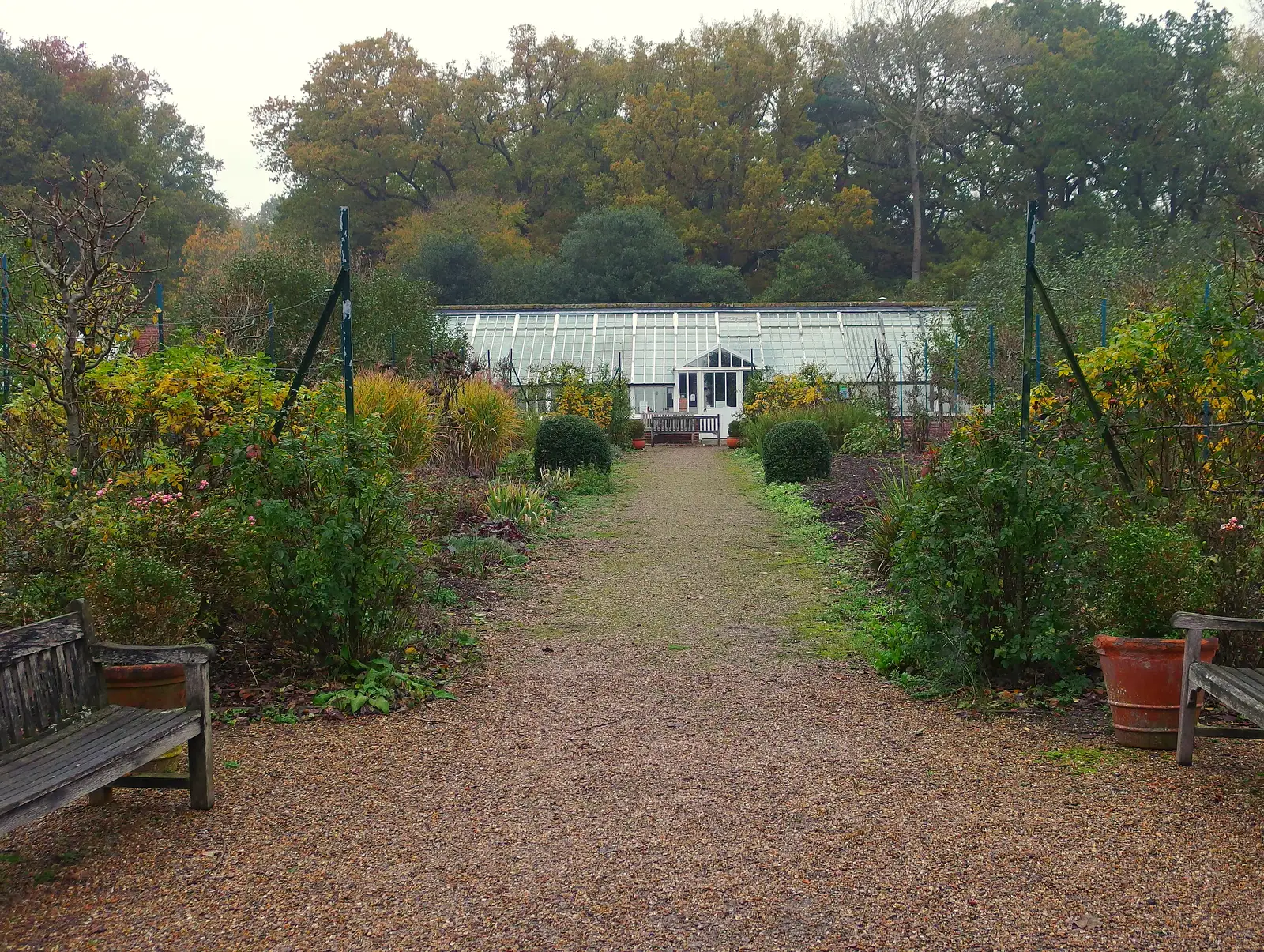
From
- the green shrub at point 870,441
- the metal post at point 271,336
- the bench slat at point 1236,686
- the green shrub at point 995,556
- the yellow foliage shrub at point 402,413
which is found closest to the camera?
the bench slat at point 1236,686

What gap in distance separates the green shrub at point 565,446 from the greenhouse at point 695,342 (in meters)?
12.8

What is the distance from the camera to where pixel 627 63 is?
4694 centimetres

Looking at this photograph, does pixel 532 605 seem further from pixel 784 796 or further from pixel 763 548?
pixel 784 796

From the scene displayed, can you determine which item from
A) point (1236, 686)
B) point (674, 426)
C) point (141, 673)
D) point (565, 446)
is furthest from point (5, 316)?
point (674, 426)

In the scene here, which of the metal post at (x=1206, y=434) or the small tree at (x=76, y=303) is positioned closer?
the small tree at (x=76, y=303)

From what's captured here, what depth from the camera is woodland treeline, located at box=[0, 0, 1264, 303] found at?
37969mm

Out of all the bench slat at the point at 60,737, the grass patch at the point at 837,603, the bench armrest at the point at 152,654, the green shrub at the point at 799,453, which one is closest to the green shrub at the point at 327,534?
the bench armrest at the point at 152,654

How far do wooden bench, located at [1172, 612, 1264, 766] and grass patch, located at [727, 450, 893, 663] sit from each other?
1797mm

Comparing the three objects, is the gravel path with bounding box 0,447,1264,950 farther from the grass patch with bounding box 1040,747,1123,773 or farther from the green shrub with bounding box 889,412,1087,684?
the green shrub with bounding box 889,412,1087,684

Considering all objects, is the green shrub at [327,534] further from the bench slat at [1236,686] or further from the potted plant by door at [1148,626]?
the bench slat at [1236,686]

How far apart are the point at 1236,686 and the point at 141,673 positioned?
393 centimetres

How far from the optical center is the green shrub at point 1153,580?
4.51 meters

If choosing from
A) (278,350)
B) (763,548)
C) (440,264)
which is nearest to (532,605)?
(763,548)

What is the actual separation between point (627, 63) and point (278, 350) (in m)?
35.0
